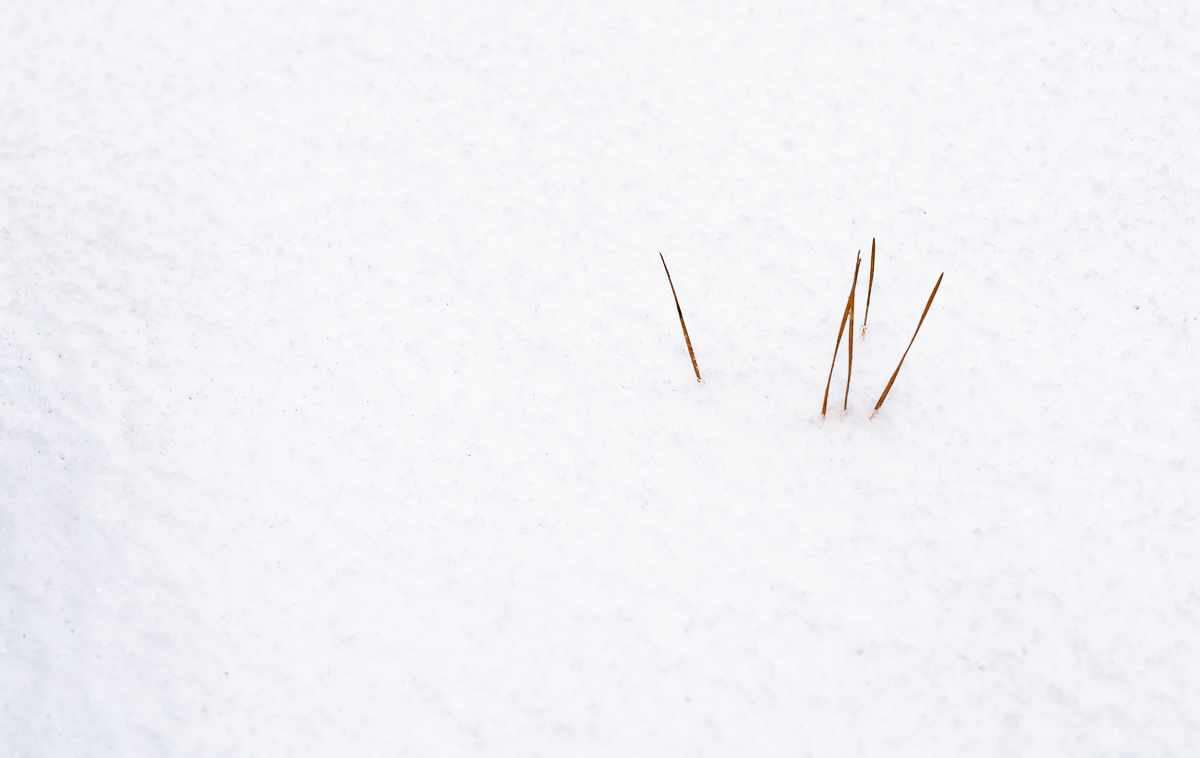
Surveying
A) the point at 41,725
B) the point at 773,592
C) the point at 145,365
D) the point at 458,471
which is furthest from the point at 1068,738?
the point at 145,365

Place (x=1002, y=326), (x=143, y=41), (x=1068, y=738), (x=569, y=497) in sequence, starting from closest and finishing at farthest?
(x=1068, y=738), (x=569, y=497), (x=1002, y=326), (x=143, y=41)

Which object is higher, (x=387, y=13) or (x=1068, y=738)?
(x=387, y=13)

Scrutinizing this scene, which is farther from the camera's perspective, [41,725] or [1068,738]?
[41,725]

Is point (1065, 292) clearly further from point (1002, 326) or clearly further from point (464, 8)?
point (464, 8)

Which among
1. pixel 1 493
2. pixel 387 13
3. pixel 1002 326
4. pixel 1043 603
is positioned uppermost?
pixel 387 13

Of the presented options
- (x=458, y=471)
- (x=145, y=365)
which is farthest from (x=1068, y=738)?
(x=145, y=365)

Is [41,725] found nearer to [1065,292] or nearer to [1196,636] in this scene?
[1196,636]

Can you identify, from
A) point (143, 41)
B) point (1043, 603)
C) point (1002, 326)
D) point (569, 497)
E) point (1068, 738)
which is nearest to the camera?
point (1068, 738)
